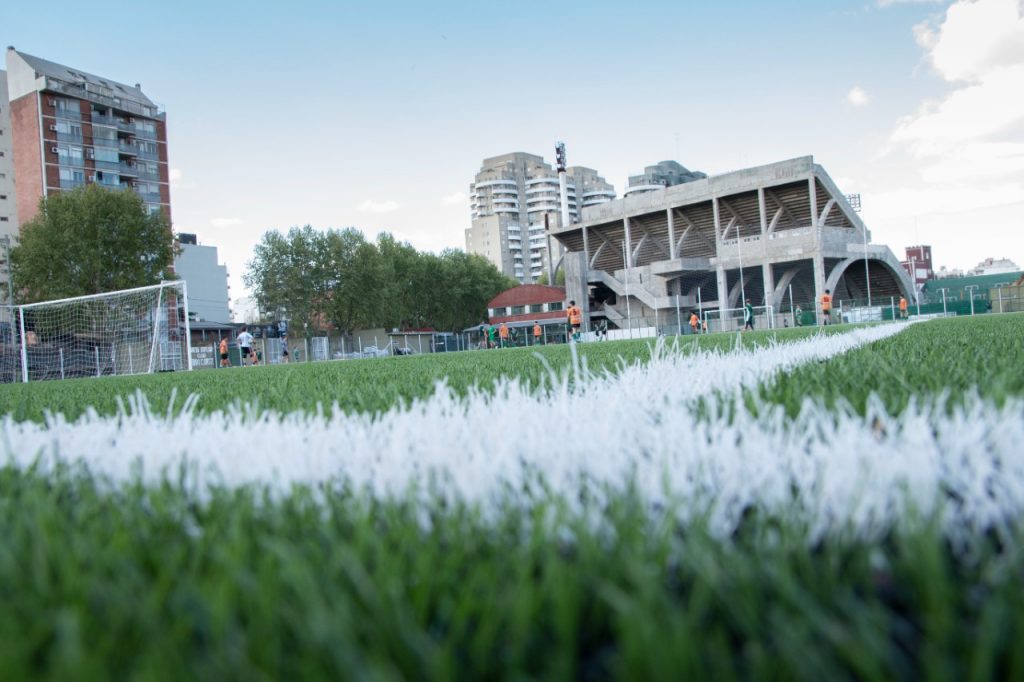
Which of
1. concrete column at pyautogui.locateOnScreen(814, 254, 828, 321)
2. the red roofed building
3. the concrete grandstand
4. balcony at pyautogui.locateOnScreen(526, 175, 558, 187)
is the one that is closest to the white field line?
the concrete grandstand

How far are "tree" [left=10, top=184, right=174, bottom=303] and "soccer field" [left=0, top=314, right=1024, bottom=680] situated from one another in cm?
4336

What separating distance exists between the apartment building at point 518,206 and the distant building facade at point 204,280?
222ft

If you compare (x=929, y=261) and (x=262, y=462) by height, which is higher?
(x=929, y=261)

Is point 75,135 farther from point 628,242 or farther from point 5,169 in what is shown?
point 628,242

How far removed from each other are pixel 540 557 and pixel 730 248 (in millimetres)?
58134

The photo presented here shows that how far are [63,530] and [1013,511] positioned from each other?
133 centimetres

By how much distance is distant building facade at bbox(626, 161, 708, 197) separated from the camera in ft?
308

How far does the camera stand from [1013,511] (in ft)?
3.28

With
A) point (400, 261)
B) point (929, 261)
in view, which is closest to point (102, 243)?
point (400, 261)

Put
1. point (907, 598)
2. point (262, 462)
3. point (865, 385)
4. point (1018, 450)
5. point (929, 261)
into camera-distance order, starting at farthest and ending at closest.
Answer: point (929, 261) → point (865, 385) → point (262, 462) → point (1018, 450) → point (907, 598)

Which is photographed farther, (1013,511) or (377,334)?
(377,334)

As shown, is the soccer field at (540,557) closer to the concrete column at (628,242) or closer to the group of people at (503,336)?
the group of people at (503,336)

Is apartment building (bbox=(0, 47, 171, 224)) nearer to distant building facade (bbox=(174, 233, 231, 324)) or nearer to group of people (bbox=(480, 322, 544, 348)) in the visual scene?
distant building facade (bbox=(174, 233, 231, 324))

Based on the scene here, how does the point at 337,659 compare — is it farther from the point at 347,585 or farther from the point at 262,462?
the point at 262,462
